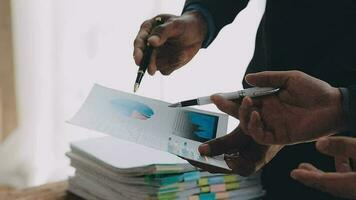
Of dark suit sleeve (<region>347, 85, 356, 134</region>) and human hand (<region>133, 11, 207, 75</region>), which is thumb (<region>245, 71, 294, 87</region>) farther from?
human hand (<region>133, 11, 207, 75</region>)

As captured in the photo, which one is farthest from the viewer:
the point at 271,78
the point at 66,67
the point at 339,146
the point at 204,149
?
the point at 66,67

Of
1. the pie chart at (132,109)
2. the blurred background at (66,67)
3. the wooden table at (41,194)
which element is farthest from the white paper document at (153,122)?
the blurred background at (66,67)

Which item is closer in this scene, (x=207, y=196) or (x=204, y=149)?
(x=204, y=149)

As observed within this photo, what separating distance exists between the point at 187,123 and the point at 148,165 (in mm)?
113

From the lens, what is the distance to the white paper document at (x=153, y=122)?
32.5 inches

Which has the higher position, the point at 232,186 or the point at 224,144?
the point at 224,144

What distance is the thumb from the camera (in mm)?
657

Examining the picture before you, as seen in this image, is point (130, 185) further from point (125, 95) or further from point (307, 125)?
point (307, 125)

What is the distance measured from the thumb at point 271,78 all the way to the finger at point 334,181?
6.6 inches

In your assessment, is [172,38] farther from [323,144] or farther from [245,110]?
[323,144]

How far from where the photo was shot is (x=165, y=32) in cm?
89

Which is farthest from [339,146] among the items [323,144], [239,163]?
[239,163]

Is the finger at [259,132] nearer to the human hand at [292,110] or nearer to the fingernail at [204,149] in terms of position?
the human hand at [292,110]

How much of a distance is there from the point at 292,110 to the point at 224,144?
182 mm
